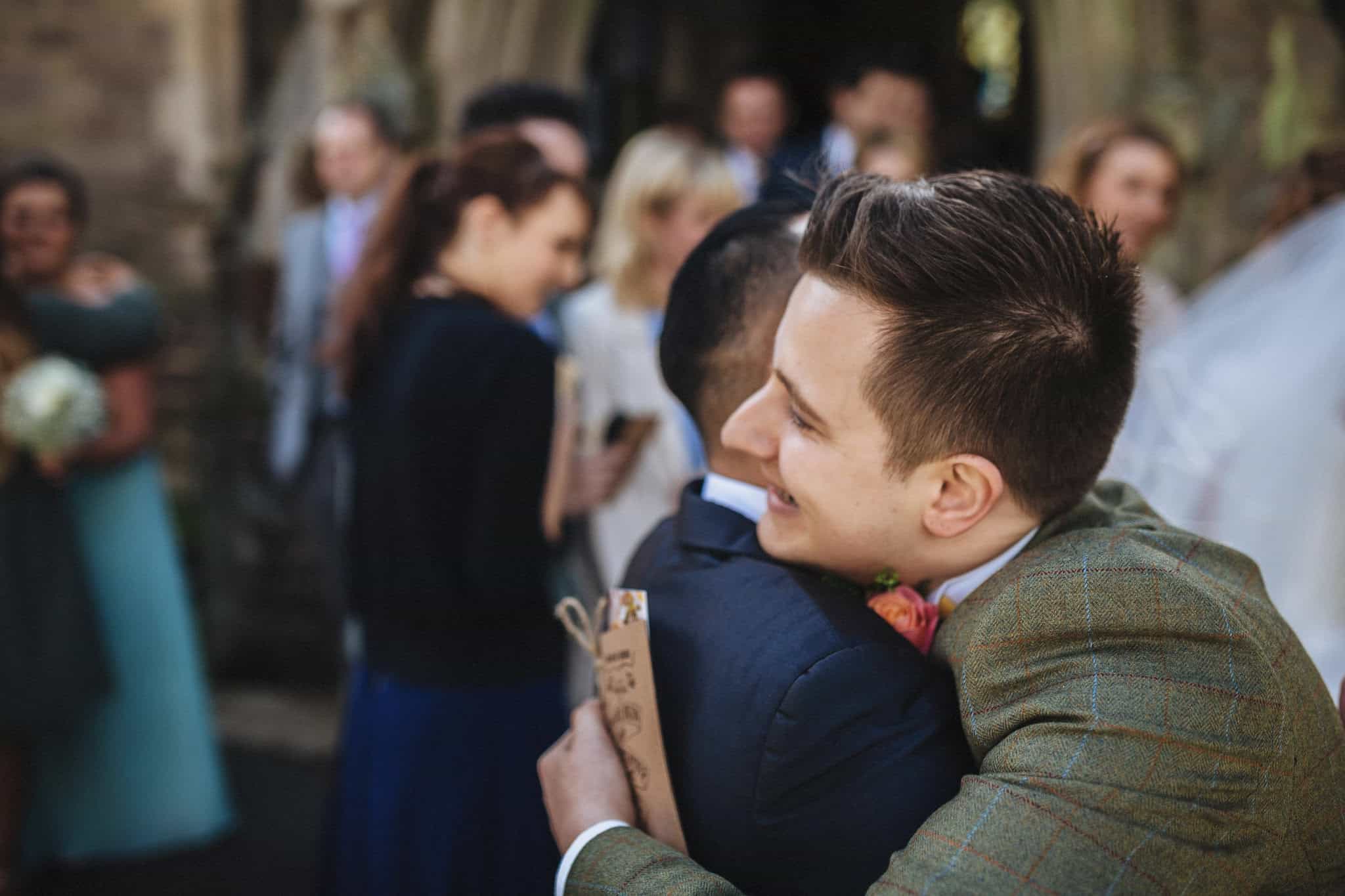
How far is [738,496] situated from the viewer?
1.24 meters

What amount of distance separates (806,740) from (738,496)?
355 mm

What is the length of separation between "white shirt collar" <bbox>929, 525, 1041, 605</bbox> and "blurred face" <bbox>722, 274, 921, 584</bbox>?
7cm

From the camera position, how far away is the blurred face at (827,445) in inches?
38.7

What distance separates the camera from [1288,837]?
0.90 m

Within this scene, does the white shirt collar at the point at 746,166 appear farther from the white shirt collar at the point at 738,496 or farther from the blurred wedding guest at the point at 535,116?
the white shirt collar at the point at 738,496

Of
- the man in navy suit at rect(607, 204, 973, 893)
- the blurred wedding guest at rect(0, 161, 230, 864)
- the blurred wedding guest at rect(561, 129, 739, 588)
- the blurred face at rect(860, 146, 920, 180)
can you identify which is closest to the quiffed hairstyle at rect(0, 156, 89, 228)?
the blurred wedding guest at rect(0, 161, 230, 864)

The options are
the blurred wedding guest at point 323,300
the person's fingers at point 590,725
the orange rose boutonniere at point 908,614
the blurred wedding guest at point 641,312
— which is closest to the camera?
the orange rose boutonniere at point 908,614

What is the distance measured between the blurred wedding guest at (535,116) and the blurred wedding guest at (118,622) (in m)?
1.24

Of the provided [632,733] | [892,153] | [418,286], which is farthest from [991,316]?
[892,153]

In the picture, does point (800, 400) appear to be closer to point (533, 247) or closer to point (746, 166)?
point (533, 247)

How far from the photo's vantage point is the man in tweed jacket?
0.84 meters

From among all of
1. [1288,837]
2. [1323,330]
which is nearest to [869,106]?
[1323,330]

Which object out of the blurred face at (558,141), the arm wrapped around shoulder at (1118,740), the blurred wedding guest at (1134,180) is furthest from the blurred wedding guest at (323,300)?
the arm wrapped around shoulder at (1118,740)

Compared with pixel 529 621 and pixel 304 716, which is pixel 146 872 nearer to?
pixel 304 716
